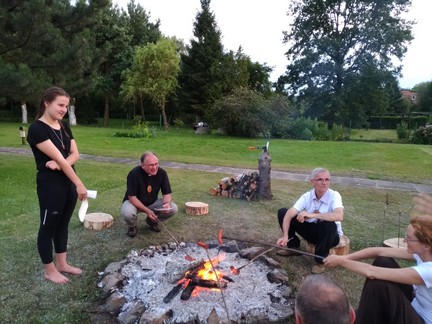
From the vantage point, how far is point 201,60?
83.0 feet

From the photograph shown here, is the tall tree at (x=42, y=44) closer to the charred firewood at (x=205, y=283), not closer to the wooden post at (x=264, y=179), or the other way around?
Result: the wooden post at (x=264, y=179)

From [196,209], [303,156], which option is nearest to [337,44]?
[303,156]

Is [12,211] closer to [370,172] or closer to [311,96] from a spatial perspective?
[370,172]

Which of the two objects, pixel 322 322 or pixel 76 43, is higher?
pixel 76 43

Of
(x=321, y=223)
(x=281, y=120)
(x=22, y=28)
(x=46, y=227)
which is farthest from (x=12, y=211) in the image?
(x=281, y=120)

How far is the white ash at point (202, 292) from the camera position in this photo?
9.30ft

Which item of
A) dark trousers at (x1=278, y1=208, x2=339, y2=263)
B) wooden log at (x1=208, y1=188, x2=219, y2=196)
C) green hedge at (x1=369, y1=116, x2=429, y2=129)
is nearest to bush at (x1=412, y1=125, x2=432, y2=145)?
green hedge at (x1=369, y1=116, x2=429, y2=129)

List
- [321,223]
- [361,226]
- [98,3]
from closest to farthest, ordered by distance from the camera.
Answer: [321,223] → [361,226] → [98,3]

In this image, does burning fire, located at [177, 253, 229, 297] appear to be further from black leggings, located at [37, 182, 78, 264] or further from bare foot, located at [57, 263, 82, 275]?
black leggings, located at [37, 182, 78, 264]

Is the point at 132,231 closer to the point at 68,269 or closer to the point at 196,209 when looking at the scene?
the point at 68,269

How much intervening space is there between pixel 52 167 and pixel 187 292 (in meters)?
1.57

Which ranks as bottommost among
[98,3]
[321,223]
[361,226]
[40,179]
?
[361,226]

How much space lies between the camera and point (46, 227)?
316 centimetres

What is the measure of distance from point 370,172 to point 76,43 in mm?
8142
